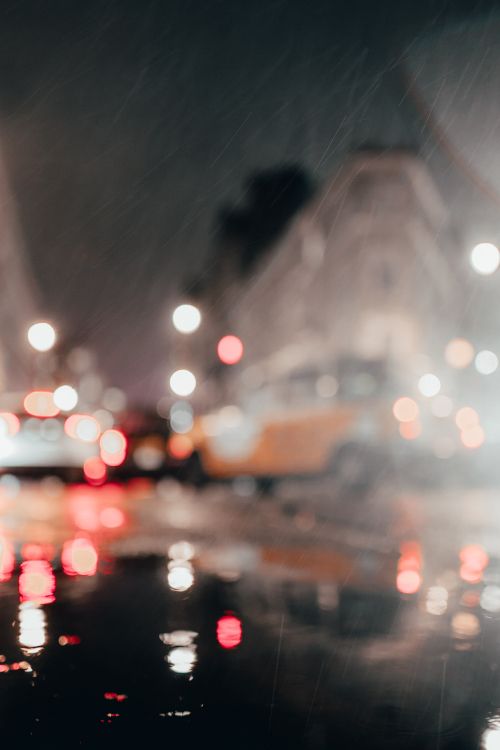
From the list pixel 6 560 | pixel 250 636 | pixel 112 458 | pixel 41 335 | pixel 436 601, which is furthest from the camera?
pixel 41 335

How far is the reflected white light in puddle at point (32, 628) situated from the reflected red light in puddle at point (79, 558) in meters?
1.71

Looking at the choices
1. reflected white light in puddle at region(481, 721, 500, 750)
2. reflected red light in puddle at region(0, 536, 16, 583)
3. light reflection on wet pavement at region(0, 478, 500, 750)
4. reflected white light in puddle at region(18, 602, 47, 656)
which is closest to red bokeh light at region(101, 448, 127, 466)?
light reflection on wet pavement at region(0, 478, 500, 750)

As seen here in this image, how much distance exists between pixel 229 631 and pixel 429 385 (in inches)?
601

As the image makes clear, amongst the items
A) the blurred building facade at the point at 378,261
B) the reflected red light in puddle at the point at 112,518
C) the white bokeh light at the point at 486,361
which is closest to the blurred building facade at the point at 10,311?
the blurred building facade at the point at 378,261

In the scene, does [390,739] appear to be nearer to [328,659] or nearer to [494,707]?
[494,707]

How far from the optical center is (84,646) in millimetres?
6414

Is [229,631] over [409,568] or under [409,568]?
under

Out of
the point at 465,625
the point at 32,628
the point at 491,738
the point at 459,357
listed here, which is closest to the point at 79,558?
the point at 32,628

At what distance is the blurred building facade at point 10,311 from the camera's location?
8856 cm

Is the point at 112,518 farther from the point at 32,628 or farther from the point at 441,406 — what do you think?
the point at 441,406

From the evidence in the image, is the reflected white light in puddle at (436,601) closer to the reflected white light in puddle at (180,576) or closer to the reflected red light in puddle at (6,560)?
the reflected white light in puddle at (180,576)

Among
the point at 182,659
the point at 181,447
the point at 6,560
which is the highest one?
the point at 181,447

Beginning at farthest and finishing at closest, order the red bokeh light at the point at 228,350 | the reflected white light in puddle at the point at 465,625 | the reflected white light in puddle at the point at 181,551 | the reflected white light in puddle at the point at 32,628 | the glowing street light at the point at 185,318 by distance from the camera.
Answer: the glowing street light at the point at 185,318
the red bokeh light at the point at 228,350
the reflected white light in puddle at the point at 181,551
the reflected white light in puddle at the point at 465,625
the reflected white light in puddle at the point at 32,628

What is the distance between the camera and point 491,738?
4.61 metres
